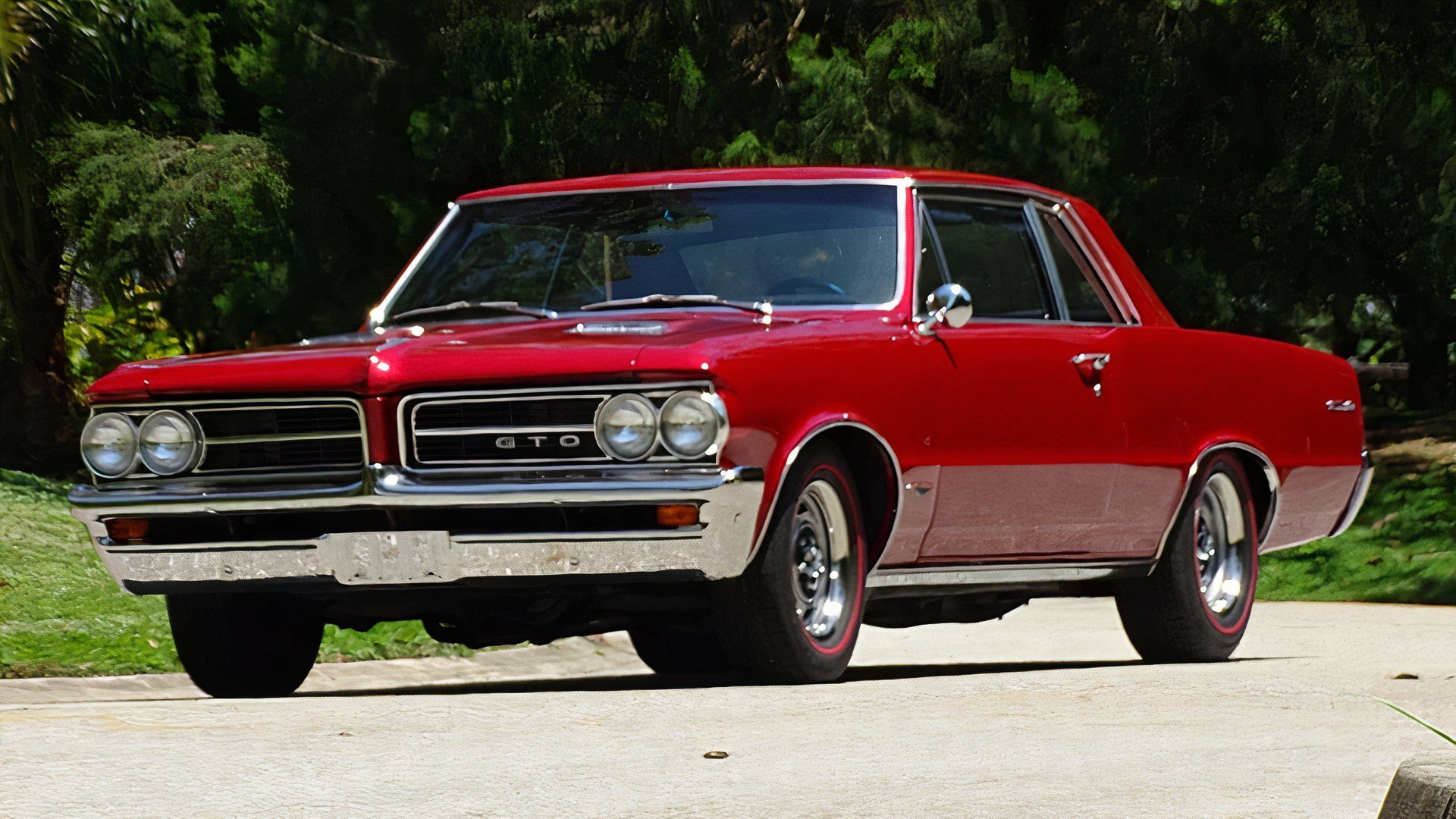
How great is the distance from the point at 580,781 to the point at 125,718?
1963 mm

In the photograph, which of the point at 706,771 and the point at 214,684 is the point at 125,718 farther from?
the point at 706,771

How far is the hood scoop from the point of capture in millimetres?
6938

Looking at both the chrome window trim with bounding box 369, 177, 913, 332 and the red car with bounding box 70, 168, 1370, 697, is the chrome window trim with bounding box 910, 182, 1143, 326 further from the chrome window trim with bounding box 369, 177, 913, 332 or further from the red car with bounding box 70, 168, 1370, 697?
the chrome window trim with bounding box 369, 177, 913, 332

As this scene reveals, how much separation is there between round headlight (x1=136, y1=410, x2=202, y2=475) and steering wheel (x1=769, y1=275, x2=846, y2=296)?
1.98m

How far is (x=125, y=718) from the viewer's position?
6.68 m

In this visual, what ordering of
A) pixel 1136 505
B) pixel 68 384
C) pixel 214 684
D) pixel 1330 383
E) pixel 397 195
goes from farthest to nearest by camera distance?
pixel 68 384
pixel 397 195
pixel 1330 383
pixel 1136 505
pixel 214 684

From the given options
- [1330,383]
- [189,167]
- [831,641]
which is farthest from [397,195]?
[831,641]

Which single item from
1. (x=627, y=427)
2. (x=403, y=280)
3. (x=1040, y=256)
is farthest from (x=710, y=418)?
(x=1040, y=256)

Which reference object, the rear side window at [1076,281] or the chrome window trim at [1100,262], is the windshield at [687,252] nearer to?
the rear side window at [1076,281]

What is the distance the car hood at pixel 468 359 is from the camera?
664 cm

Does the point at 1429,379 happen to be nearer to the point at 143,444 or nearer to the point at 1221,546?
the point at 1221,546

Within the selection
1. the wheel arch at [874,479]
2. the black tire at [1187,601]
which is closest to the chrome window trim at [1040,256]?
the black tire at [1187,601]

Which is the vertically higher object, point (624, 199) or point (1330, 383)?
point (624, 199)

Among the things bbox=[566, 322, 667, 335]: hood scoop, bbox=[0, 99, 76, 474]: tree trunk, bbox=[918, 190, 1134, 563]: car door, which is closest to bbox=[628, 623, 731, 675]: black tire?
bbox=[918, 190, 1134, 563]: car door
